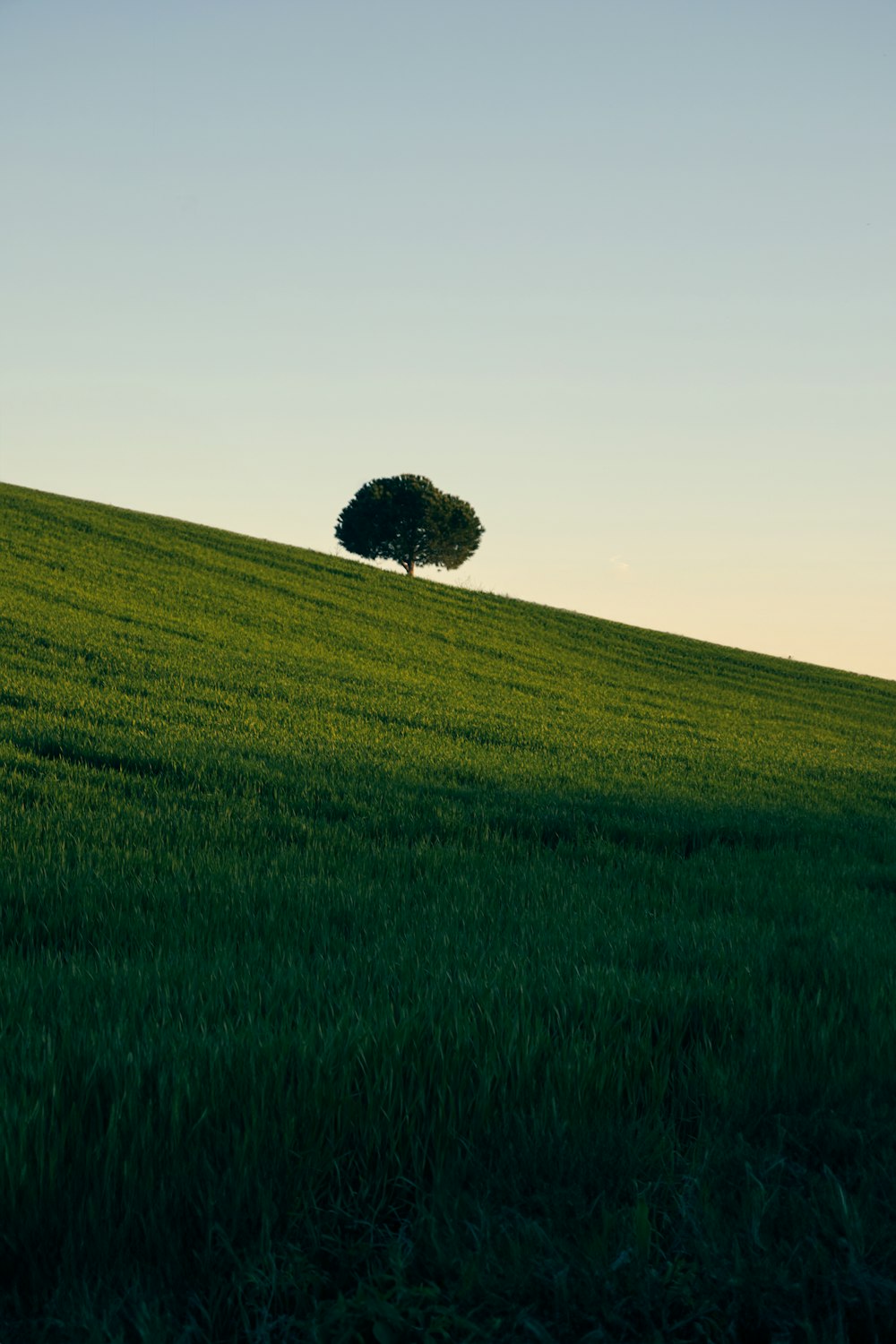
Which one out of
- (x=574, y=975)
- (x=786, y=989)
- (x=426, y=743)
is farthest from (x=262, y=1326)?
(x=426, y=743)

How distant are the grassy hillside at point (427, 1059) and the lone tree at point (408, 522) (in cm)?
6433

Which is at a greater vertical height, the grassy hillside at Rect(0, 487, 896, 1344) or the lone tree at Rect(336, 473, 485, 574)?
the lone tree at Rect(336, 473, 485, 574)

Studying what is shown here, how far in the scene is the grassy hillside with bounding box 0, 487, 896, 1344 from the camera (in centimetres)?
237

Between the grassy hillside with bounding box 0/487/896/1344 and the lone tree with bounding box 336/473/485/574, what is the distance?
2533 inches

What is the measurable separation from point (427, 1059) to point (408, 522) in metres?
72.1

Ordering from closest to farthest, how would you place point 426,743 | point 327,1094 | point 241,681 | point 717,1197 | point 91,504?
point 717,1197
point 327,1094
point 426,743
point 241,681
point 91,504

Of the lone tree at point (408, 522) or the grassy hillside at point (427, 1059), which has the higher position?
the lone tree at point (408, 522)

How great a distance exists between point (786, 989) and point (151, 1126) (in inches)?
119

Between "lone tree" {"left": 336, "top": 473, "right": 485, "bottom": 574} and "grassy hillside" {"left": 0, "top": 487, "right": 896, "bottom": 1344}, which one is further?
"lone tree" {"left": 336, "top": 473, "right": 485, "bottom": 574}

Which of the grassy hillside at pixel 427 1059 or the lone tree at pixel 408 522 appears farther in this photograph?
the lone tree at pixel 408 522

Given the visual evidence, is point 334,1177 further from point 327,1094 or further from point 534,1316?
point 534,1316

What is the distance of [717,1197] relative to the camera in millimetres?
2736

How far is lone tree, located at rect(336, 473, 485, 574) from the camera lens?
73.6 metres

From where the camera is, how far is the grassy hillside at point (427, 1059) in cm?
237
